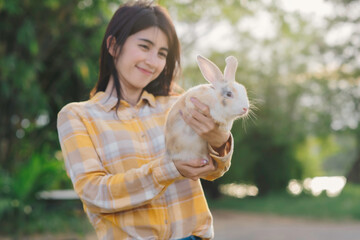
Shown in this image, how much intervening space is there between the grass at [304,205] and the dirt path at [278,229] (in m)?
0.57

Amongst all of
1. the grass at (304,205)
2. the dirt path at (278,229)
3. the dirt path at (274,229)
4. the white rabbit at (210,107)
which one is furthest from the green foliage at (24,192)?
the grass at (304,205)

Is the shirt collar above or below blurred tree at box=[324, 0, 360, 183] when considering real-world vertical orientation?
below

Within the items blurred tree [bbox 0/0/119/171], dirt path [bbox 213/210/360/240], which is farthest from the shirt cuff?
dirt path [bbox 213/210/360/240]

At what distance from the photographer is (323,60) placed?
17609 millimetres

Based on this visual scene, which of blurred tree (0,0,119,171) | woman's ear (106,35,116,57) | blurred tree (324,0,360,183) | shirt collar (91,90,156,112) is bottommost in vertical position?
shirt collar (91,90,156,112)

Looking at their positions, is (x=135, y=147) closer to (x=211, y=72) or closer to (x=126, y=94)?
(x=126, y=94)

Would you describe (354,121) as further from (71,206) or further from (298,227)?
(71,206)

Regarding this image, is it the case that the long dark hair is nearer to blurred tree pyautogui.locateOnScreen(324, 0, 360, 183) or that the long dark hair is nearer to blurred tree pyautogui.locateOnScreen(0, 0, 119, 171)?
blurred tree pyautogui.locateOnScreen(0, 0, 119, 171)

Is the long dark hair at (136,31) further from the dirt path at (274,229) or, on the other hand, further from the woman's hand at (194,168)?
the dirt path at (274,229)

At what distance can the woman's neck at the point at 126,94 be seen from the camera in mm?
2336

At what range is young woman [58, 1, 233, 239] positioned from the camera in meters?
1.92

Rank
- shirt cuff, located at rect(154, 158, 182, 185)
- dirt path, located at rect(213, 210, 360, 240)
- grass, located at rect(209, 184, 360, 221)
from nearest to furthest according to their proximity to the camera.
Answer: shirt cuff, located at rect(154, 158, 182, 185) < dirt path, located at rect(213, 210, 360, 240) < grass, located at rect(209, 184, 360, 221)

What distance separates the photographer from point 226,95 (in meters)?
1.96

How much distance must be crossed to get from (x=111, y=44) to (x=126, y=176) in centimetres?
74
